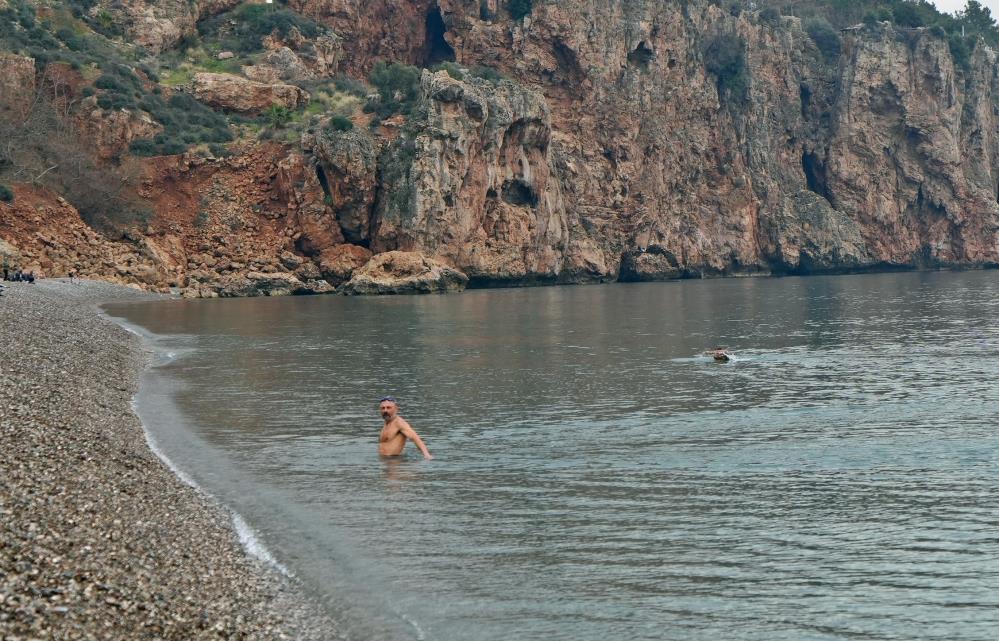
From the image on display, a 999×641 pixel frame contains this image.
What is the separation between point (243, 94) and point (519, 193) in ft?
97.0

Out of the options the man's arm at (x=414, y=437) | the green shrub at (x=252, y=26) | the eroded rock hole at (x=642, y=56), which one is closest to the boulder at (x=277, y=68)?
the green shrub at (x=252, y=26)

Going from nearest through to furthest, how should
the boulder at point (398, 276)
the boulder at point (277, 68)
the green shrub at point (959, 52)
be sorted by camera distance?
the boulder at point (398, 276) < the boulder at point (277, 68) < the green shrub at point (959, 52)

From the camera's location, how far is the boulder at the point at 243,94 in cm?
10056

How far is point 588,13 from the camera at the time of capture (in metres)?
115

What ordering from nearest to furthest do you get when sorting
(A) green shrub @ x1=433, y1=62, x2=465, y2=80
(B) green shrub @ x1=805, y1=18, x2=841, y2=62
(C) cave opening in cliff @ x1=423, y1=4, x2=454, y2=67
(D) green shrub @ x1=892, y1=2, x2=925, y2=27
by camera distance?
1. (A) green shrub @ x1=433, y1=62, x2=465, y2=80
2. (C) cave opening in cliff @ x1=423, y1=4, x2=454, y2=67
3. (D) green shrub @ x1=892, y1=2, x2=925, y2=27
4. (B) green shrub @ x1=805, y1=18, x2=841, y2=62

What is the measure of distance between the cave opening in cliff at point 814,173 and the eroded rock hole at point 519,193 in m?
51.6

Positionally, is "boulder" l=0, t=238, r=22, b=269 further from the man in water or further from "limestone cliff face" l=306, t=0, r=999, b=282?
the man in water

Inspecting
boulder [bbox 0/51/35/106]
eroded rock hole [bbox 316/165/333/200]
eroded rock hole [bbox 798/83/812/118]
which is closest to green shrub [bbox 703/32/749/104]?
eroded rock hole [bbox 798/83/812/118]

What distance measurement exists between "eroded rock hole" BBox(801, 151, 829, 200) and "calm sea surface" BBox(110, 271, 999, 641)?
100516mm

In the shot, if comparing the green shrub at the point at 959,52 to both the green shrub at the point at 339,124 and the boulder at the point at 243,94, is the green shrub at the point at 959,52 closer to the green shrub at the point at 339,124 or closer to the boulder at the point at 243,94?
the green shrub at the point at 339,124

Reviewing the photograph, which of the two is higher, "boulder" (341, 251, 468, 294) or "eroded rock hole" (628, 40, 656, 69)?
"eroded rock hole" (628, 40, 656, 69)

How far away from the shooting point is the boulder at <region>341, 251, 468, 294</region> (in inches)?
3450

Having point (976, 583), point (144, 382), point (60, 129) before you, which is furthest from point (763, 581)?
point (60, 129)

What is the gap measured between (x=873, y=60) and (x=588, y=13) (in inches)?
1741
